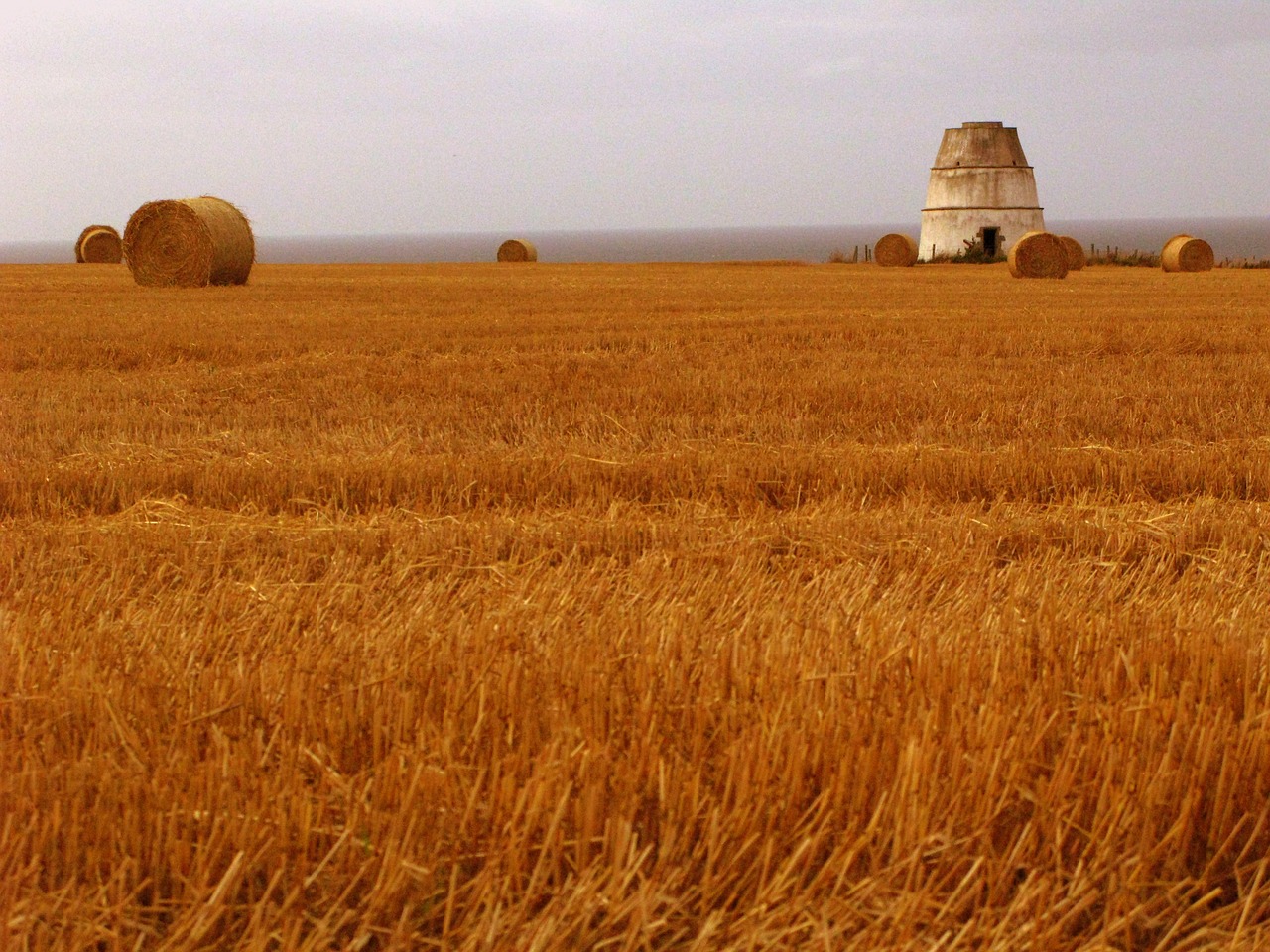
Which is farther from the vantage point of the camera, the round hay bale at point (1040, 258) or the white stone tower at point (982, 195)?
the white stone tower at point (982, 195)

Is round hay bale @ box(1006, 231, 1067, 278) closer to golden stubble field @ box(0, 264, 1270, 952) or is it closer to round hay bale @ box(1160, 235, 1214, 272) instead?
round hay bale @ box(1160, 235, 1214, 272)

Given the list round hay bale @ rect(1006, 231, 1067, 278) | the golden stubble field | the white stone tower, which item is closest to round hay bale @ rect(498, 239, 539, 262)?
the white stone tower

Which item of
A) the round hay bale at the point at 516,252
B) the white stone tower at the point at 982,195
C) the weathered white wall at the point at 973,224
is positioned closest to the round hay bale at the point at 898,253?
the weathered white wall at the point at 973,224

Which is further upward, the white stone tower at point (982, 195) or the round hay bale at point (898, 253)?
the white stone tower at point (982, 195)

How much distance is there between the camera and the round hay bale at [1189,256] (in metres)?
37.2

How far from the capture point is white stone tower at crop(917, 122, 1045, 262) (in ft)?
156

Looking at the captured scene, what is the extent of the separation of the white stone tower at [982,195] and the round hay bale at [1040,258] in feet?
56.2

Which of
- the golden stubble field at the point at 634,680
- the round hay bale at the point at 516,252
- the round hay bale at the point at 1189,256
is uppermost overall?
the round hay bale at the point at 516,252

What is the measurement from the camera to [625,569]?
5.00m

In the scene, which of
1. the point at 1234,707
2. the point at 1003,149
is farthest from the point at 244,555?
the point at 1003,149

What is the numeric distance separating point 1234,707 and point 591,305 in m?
15.8

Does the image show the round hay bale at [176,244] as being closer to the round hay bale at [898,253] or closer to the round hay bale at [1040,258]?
the round hay bale at [1040,258]

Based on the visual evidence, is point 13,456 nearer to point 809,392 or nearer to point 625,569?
point 625,569

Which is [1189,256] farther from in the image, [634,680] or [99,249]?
[634,680]
